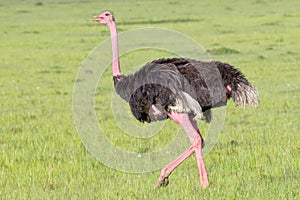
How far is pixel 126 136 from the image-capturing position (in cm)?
973

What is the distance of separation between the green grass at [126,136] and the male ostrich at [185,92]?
56cm

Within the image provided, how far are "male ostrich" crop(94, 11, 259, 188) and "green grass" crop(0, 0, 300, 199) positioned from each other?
565 mm

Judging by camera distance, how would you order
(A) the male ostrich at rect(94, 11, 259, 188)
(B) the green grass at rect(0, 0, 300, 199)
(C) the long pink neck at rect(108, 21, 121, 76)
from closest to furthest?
(B) the green grass at rect(0, 0, 300, 199)
(A) the male ostrich at rect(94, 11, 259, 188)
(C) the long pink neck at rect(108, 21, 121, 76)

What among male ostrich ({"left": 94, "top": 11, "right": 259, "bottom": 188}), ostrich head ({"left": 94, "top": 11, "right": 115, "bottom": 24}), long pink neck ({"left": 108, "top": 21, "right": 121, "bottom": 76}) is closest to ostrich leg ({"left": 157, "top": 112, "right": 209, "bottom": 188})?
male ostrich ({"left": 94, "top": 11, "right": 259, "bottom": 188})

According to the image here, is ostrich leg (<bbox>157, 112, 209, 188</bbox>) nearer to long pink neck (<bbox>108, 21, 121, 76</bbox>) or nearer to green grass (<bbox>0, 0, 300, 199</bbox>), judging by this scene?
green grass (<bbox>0, 0, 300, 199</bbox>)

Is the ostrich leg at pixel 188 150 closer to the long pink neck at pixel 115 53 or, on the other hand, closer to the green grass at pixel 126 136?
the green grass at pixel 126 136

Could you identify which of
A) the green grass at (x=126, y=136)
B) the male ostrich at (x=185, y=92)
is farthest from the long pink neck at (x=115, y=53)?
the green grass at (x=126, y=136)

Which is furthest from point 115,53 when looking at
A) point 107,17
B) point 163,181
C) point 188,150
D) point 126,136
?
point 126,136

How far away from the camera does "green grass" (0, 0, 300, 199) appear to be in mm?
6633

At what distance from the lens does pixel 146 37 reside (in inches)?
1064

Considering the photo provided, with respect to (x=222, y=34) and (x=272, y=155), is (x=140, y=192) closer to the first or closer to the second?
(x=272, y=155)

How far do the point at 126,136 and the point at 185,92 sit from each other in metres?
2.85

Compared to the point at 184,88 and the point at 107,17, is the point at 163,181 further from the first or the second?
the point at 107,17

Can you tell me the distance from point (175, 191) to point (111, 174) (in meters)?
1.22
